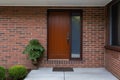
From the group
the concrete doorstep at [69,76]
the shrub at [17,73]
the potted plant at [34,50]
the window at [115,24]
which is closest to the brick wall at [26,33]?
the potted plant at [34,50]

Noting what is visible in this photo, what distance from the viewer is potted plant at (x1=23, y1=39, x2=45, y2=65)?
792 centimetres

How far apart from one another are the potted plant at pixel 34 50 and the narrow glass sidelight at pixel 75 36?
4.30 feet

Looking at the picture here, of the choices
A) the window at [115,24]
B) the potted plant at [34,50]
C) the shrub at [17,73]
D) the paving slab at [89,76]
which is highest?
the window at [115,24]

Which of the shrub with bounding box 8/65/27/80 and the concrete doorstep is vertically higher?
the shrub with bounding box 8/65/27/80

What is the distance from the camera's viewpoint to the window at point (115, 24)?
7215 mm

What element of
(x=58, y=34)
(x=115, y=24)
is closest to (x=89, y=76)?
(x=115, y=24)

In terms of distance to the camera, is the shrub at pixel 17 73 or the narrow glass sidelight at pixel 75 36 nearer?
the shrub at pixel 17 73

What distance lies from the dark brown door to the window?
5.58 ft

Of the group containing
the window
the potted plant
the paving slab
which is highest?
the window

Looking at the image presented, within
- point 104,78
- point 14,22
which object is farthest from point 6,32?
point 104,78

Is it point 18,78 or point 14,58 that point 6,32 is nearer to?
point 14,58

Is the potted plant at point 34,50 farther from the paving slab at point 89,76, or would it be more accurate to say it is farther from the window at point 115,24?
the window at point 115,24

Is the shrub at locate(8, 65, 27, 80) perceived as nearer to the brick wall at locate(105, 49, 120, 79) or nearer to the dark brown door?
the dark brown door

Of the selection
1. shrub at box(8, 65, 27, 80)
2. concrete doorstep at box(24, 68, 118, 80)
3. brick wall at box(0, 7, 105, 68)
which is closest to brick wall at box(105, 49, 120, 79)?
concrete doorstep at box(24, 68, 118, 80)
